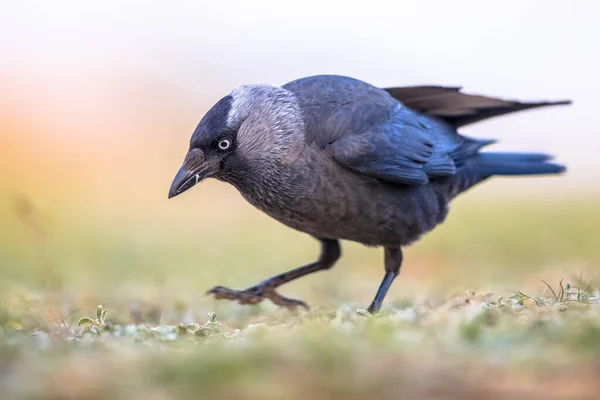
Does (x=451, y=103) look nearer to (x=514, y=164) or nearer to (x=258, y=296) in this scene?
(x=514, y=164)

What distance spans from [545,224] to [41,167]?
9.37 meters

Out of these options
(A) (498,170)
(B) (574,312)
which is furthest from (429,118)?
(B) (574,312)

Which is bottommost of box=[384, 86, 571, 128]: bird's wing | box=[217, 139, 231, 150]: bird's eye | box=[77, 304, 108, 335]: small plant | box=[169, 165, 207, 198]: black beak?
box=[77, 304, 108, 335]: small plant

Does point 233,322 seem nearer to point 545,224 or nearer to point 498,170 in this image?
point 498,170

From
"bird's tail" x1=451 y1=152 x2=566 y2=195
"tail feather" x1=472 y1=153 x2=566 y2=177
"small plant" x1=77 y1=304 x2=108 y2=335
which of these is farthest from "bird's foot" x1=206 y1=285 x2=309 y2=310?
"tail feather" x1=472 y1=153 x2=566 y2=177

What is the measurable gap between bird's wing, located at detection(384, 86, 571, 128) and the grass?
55.4 inches

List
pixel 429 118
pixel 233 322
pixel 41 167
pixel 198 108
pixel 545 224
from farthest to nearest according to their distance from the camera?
pixel 198 108, pixel 41 167, pixel 545 224, pixel 429 118, pixel 233 322

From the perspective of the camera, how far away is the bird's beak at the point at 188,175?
5.12m

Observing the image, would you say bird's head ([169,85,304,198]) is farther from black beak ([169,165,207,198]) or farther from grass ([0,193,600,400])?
grass ([0,193,600,400])

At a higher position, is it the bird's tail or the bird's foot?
the bird's tail

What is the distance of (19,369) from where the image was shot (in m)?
2.79

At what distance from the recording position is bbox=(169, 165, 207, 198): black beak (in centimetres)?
512

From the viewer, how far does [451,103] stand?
6.35 metres

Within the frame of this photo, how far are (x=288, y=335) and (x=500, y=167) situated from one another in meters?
4.03
